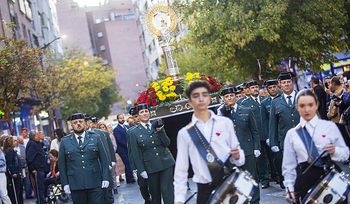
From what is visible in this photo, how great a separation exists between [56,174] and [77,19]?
7293 centimetres

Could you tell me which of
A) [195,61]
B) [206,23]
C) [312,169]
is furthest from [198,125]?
[195,61]

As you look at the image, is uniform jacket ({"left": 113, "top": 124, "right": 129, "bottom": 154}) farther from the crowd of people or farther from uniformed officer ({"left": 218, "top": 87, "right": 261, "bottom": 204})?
uniformed officer ({"left": 218, "top": 87, "right": 261, "bottom": 204})

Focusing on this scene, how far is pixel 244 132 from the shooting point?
8023 millimetres

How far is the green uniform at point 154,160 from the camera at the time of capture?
7732 millimetres

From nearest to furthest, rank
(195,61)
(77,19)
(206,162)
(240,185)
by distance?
(240,185)
(206,162)
(195,61)
(77,19)

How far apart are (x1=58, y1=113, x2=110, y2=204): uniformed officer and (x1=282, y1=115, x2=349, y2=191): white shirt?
381cm

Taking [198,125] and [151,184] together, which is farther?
[151,184]

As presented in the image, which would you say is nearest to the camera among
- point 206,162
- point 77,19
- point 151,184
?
point 206,162

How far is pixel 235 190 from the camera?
3.89 meters

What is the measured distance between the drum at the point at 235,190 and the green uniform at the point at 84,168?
3.82 metres

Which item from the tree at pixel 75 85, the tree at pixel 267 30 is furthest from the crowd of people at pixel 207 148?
the tree at pixel 75 85

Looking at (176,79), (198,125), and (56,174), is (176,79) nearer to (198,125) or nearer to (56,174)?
(56,174)

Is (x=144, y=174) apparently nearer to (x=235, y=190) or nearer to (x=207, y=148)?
(x=207, y=148)

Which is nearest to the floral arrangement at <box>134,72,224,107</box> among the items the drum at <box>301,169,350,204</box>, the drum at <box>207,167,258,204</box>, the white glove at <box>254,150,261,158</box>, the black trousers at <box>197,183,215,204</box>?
the white glove at <box>254,150,261,158</box>
